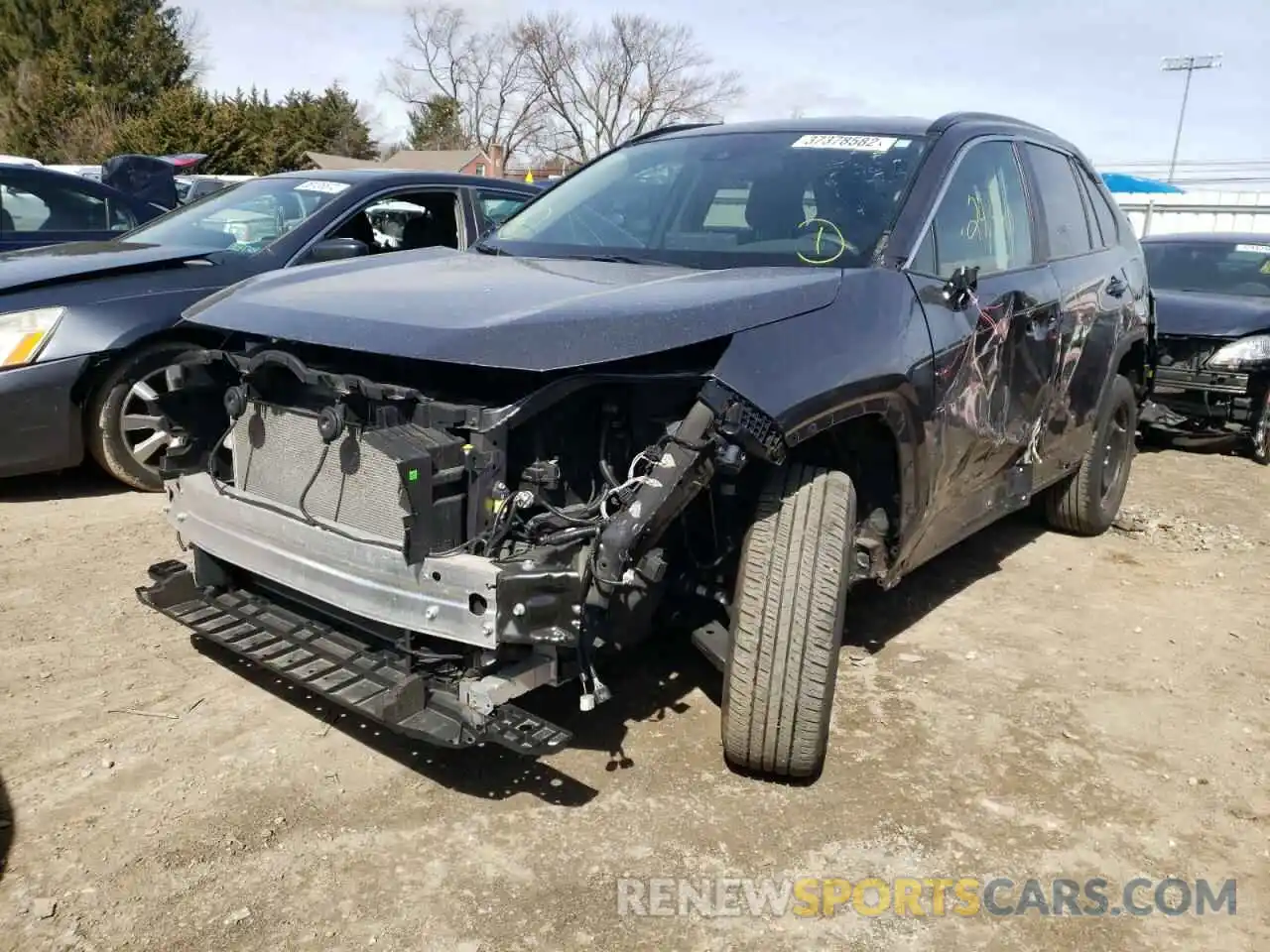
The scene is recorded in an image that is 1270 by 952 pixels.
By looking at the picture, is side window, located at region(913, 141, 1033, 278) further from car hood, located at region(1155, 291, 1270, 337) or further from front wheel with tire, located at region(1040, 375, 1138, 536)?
car hood, located at region(1155, 291, 1270, 337)

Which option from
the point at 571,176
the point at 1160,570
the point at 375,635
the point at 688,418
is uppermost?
the point at 571,176

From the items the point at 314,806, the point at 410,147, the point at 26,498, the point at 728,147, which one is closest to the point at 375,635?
the point at 314,806

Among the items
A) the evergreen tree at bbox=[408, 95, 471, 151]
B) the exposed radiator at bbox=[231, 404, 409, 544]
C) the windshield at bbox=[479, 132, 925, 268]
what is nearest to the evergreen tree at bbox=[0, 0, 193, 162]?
the evergreen tree at bbox=[408, 95, 471, 151]

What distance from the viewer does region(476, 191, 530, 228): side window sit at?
6406mm

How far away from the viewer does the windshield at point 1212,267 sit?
28.2 ft

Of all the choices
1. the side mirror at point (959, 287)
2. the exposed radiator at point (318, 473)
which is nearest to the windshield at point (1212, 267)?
the side mirror at point (959, 287)

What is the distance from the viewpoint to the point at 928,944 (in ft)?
7.80

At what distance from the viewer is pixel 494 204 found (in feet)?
21.3

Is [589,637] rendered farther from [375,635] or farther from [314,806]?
[314,806]

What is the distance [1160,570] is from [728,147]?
303cm

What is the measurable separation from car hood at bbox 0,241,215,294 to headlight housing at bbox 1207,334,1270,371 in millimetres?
6844

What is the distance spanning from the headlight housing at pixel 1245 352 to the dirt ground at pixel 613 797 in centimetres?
397

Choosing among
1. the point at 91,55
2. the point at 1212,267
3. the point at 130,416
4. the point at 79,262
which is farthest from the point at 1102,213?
the point at 91,55

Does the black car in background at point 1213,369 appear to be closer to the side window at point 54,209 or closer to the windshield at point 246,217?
the windshield at point 246,217
